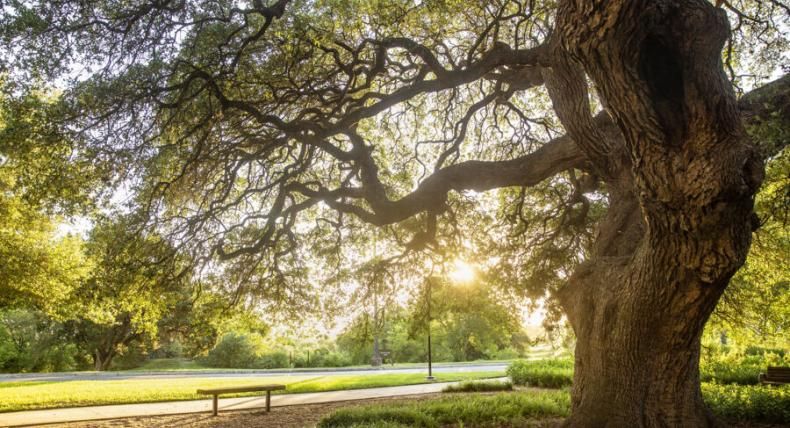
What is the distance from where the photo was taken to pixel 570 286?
6.94 m

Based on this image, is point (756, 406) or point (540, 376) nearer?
point (756, 406)

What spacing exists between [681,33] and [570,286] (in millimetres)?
4055

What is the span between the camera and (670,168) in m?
3.92

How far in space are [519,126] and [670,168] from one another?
7962mm

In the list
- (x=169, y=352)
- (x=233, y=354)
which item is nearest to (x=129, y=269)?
(x=233, y=354)

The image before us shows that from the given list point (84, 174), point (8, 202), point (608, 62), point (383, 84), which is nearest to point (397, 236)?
point (383, 84)

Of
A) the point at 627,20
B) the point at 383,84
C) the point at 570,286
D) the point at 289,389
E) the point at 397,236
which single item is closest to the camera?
the point at 627,20

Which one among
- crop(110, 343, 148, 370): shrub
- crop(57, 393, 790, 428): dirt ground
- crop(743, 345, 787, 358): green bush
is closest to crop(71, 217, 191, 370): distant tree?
crop(57, 393, 790, 428): dirt ground

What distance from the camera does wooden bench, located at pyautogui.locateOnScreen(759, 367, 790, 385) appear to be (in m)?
11.3

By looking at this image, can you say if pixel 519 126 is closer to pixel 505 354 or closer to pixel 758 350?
pixel 758 350

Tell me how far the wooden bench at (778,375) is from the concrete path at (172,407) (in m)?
8.64

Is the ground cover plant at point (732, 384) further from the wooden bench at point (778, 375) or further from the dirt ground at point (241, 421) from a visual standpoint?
the wooden bench at point (778, 375)

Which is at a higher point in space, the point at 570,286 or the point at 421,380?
the point at 570,286

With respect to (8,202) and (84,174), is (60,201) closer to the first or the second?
(84,174)
